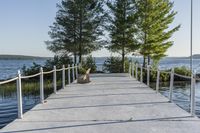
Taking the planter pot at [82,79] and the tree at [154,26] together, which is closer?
the planter pot at [82,79]

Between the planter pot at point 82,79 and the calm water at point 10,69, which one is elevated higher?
the planter pot at point 82,79

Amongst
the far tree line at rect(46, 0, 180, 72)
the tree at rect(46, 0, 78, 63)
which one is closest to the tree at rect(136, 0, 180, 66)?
the far tree line at rect(46, 0, 180, 72)

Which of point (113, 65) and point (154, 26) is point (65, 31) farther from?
point (154, 26)

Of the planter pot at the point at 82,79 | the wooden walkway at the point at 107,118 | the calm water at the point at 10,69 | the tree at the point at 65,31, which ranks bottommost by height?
the calm water at the point at 10,69

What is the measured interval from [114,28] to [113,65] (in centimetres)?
331

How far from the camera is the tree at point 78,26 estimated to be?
102 feet

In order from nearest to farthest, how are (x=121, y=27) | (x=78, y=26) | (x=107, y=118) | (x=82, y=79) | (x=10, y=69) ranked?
1. (x=107, y=118)
2. (x=82, y=79)
3. (x=121, y=27)
4. (x=78, y=26)
5. (x=10, y=69)

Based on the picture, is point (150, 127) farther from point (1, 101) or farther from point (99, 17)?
point (99, 17)

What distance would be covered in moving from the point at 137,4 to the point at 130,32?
2664 mm

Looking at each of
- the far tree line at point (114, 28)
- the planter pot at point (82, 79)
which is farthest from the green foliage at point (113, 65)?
the planter pot at point (82, 79)

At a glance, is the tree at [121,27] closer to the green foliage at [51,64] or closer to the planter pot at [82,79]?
the green foliage at [51,64]

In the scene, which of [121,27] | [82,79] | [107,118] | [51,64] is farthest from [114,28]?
[107,118]

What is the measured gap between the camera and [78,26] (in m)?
31.5

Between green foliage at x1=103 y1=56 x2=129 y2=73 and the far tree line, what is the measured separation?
764 mm
